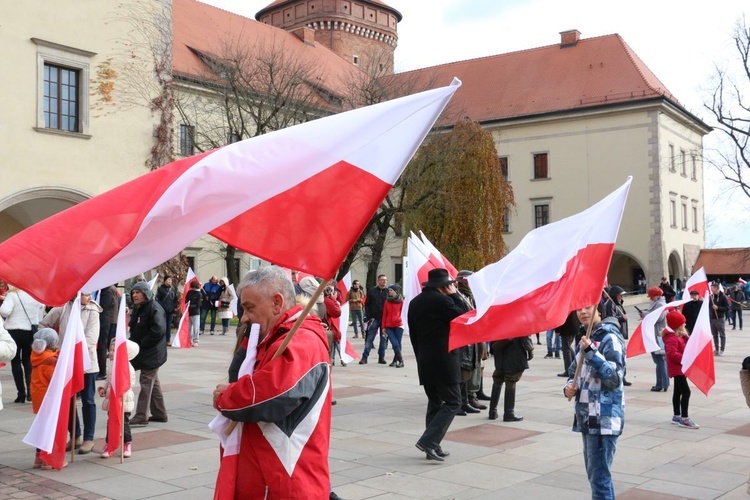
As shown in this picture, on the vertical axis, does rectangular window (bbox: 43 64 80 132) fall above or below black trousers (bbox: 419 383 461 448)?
above

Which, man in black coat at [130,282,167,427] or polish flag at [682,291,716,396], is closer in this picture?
man in black coat at [130,282,167,427]

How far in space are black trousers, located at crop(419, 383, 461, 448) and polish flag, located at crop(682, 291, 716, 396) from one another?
3.36 metres

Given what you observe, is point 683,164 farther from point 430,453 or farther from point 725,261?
point 430,453

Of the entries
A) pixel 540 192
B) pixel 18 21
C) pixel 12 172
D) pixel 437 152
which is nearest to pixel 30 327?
pixel 12 172

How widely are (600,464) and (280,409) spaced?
298 cm

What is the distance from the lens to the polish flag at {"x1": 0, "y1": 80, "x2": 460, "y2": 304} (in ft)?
12.3

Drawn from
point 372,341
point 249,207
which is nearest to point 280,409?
point 249,207

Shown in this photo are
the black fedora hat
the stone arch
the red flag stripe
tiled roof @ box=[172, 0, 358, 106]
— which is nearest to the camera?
the red flag stripe

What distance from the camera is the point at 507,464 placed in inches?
324

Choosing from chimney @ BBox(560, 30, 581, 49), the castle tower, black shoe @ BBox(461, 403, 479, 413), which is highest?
the castle tower

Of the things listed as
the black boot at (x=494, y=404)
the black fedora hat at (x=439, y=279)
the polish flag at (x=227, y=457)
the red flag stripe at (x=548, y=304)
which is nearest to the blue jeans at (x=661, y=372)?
the black boot at (x=494, y=404)

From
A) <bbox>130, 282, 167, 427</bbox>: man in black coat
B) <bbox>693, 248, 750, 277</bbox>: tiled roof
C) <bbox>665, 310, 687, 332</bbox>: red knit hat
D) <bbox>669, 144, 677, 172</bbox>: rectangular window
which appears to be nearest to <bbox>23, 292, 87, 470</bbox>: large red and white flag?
<bbox>130, 282, 167, 427</bbox>: man in black coat

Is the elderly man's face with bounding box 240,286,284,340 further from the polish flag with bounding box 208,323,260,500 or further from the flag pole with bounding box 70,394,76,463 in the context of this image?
the flag pole with bounding box 70,394,76,463

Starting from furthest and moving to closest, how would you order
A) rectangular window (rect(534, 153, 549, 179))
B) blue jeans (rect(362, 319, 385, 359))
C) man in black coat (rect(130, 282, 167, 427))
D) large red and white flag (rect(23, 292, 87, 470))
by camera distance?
1. rectangular window (rect(534, 153, 549, 179))
2. blue jeans (rect(362, 319, 385, 359))
3. man in black coat (rect(130, 282, 167, 427))
4. large red and white flag (rect(23, 292, 87, 470))
